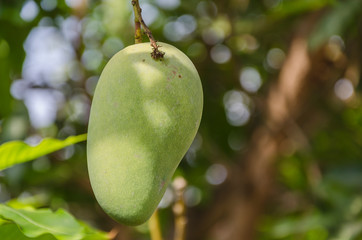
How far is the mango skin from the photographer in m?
0.44

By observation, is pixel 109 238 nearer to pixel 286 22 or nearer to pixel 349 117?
pixel 286 22

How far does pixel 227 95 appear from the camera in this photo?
65.2 inches

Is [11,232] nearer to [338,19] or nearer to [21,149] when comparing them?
[21,149]

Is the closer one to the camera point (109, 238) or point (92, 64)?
point (109, 238)

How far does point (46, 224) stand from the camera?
565mm

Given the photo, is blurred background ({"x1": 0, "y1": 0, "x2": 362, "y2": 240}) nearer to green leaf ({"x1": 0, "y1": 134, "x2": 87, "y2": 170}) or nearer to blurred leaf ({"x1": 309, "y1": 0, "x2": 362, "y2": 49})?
blurred leaf ({"x1": 309, "y1": 0, "x2": 362, "y2": 49})

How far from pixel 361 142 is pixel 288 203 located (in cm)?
33

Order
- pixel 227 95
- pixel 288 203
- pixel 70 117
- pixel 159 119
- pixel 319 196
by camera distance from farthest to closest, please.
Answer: pixel 288 203 < pixel 227 95 < pixel 70 117 < pixel 319 196 < pixel 159 119

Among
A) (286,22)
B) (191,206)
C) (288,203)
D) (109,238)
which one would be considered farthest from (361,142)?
(109,238)

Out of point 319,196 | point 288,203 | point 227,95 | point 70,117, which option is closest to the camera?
point 319,196

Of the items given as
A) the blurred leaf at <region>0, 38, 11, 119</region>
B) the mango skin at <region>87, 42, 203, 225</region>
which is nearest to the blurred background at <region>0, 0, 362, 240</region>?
the blurred leaf at <region>0, 38, 11, 119</region>

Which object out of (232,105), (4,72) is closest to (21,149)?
(4,72)

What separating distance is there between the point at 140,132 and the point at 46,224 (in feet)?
0.64

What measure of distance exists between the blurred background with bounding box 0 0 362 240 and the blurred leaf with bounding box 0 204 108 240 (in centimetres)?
66
